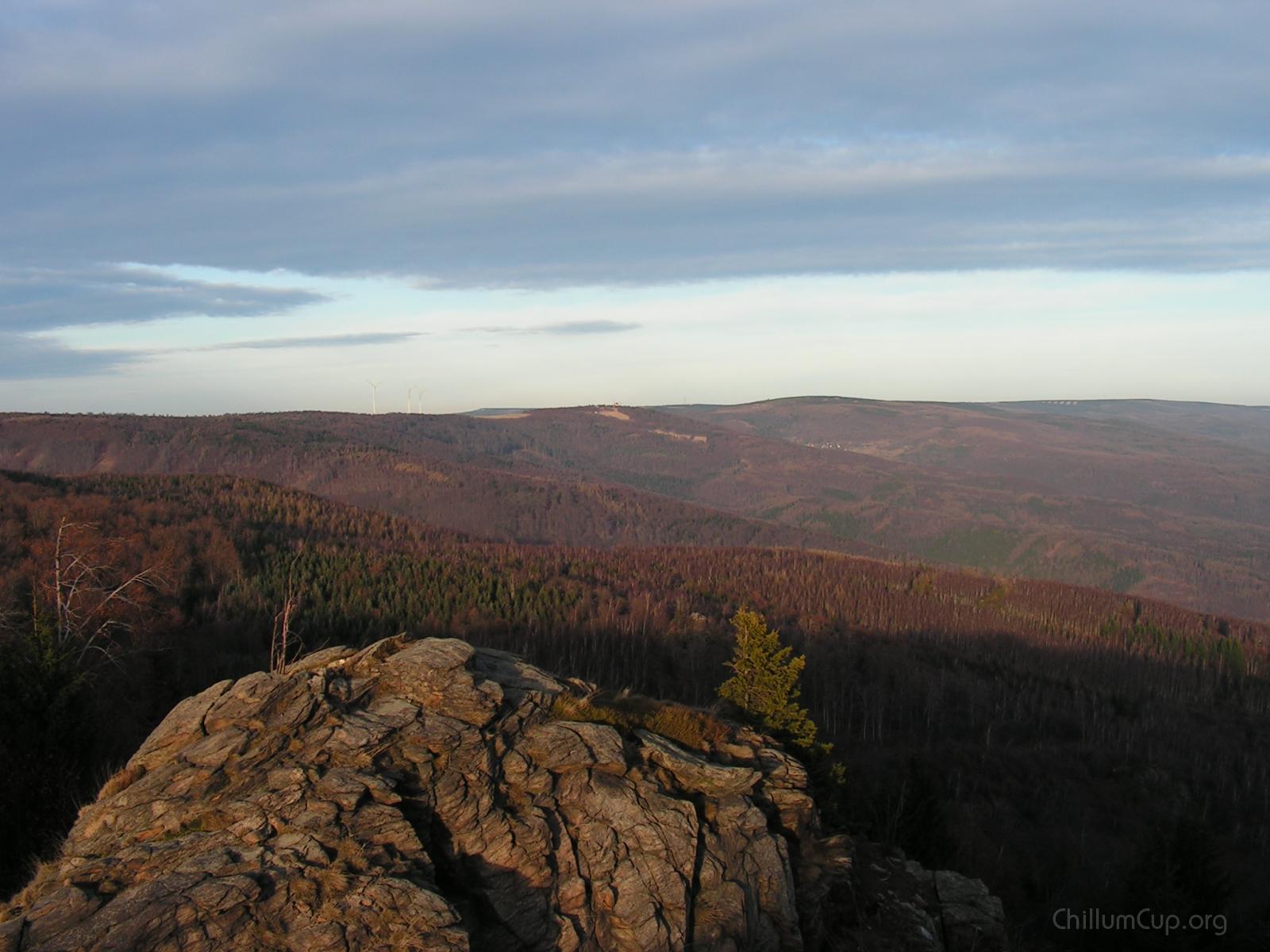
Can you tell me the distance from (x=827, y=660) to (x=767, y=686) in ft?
274

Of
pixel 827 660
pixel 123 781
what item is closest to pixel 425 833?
pixel 123 781

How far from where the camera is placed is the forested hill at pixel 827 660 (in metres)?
30.2

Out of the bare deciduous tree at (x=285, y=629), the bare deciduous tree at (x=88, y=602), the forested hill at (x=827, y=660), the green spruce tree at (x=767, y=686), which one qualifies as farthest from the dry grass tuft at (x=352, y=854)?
the bare deciduous tree at (x=88, y=602)

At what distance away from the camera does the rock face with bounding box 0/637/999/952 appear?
47.7 ft

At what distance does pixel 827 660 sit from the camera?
4252 inches

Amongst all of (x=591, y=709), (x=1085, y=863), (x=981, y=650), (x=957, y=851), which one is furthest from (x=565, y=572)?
(x=591, y=709)

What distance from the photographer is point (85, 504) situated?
87.4 metres

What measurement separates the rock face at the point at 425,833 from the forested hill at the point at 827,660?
6.43 m

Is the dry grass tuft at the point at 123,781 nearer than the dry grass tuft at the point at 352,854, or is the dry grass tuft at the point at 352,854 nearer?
the dry grass tuft at the point at 352,854

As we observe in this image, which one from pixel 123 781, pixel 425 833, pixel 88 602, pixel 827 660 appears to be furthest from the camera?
pixel 827 660

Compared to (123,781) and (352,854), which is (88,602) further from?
(352,854)

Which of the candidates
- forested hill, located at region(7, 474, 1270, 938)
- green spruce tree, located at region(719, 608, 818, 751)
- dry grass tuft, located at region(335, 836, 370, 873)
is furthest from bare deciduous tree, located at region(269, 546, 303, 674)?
green spruce tree, located at region(719, 608, 818, 751)

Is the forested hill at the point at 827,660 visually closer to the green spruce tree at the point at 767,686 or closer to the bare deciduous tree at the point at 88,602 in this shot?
the bare deciduous tree at the point at 88,602

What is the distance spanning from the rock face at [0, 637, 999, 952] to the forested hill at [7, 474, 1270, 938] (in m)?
6.43
